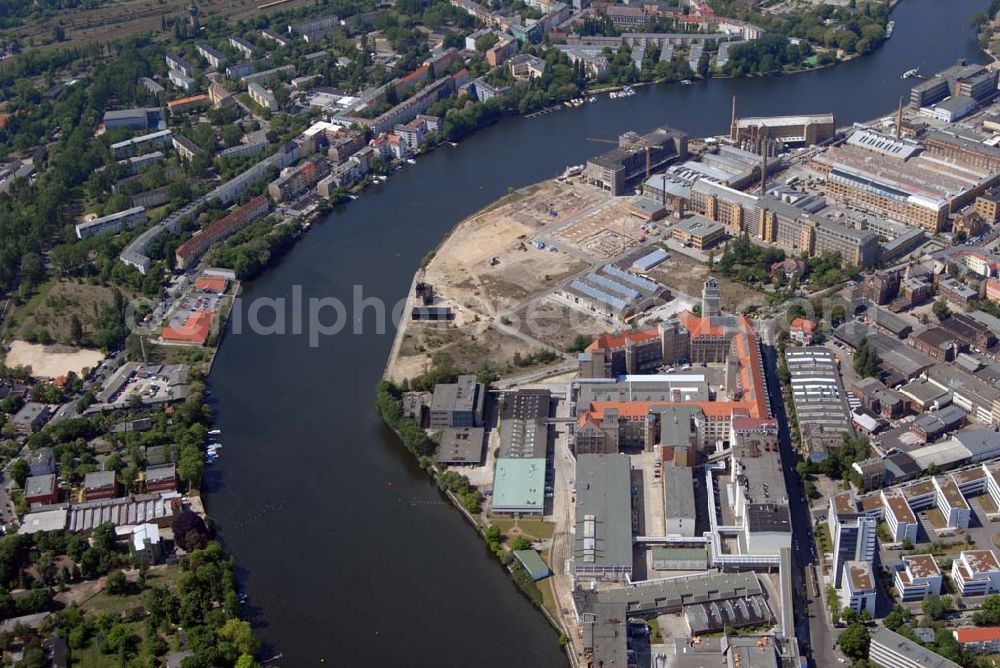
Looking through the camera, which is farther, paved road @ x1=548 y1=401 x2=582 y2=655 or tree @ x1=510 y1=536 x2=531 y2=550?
tree @ x1=510 y1=536 x2=531 y2=550

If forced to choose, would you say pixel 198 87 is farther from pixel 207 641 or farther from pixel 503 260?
pixel 207 641

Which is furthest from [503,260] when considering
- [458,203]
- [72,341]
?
[72,341]

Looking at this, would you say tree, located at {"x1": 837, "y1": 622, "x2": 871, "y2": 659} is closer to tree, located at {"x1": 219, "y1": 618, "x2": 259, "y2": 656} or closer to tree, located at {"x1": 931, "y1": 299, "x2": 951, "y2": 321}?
tree, located at {"x1": 219, "y1": 618, "x2": 259, "y2": 656}

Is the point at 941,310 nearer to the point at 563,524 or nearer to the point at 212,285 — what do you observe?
the point at 563,524

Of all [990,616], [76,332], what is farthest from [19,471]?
[990,616]

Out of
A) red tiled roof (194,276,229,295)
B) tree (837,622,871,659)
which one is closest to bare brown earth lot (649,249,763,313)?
tree (837,622,871,659)

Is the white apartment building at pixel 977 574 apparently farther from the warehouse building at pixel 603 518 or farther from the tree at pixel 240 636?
the tree at pixel 240 636
